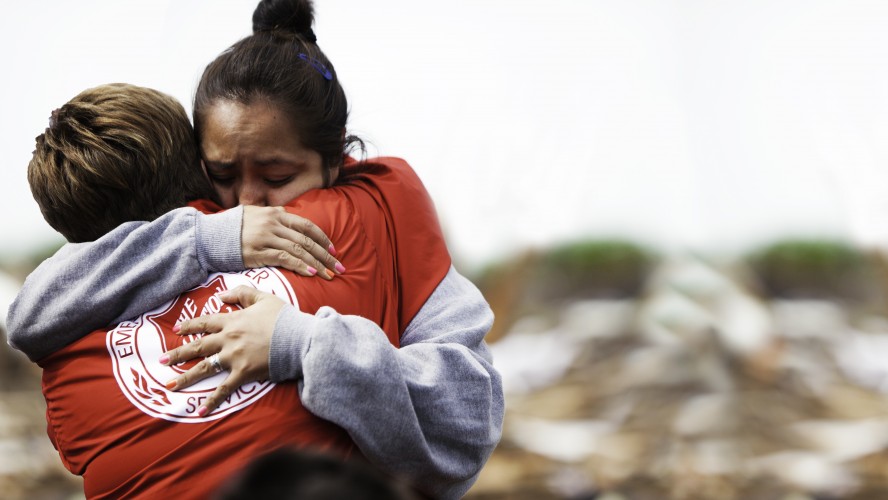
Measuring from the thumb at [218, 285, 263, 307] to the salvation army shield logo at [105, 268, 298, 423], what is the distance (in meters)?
0.01

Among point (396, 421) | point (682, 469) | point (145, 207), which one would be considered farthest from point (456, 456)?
point (682, 469)

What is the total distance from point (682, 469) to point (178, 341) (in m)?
2.99

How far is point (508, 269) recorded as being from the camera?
390 cm

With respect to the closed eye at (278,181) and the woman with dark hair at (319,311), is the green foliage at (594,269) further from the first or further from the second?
the closed eye at (278,181)

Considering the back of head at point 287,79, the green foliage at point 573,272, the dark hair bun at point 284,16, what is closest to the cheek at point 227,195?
the back of head at point 287,79

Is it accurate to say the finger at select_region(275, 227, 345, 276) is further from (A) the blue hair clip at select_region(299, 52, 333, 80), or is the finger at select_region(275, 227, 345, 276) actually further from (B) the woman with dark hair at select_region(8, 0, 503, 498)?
(A) the blue hair clip at select_region(299, 52, 333, 80)

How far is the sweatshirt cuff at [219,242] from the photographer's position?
1.44 meters

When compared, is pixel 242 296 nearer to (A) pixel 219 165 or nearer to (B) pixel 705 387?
(A) pixel 219 165

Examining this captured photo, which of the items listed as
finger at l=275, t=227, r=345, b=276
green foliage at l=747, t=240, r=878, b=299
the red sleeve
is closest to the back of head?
the red sleeve

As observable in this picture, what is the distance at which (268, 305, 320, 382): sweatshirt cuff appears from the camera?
1.32 meters

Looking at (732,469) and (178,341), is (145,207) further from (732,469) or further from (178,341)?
(732,469)

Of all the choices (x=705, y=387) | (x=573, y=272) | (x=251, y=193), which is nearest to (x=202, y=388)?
(x=251, y=193)

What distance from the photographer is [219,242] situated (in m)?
1.44

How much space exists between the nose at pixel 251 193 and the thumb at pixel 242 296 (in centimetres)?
22
